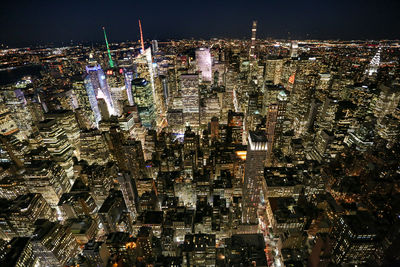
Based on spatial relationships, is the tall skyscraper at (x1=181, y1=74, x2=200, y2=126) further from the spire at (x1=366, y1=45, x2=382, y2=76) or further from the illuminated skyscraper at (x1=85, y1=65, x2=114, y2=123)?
the spire at (x1=366, y1=45, x2=382, y2=76)

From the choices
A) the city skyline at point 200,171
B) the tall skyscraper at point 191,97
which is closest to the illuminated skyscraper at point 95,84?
the city skyline at point 200,171

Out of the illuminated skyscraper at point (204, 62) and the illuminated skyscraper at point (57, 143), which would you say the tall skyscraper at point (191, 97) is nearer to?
the illuminated skyscraper at point (204, 62)

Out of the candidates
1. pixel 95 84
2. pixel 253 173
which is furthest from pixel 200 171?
pixel 95 84

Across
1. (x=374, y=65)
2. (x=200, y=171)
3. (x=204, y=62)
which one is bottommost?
(x=200, y=171)

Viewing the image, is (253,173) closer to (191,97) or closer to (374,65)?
(191,97)

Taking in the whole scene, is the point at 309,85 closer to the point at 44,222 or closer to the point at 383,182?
the point at 383,182

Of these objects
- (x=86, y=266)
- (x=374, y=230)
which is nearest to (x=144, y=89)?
(x=86, y=266)
